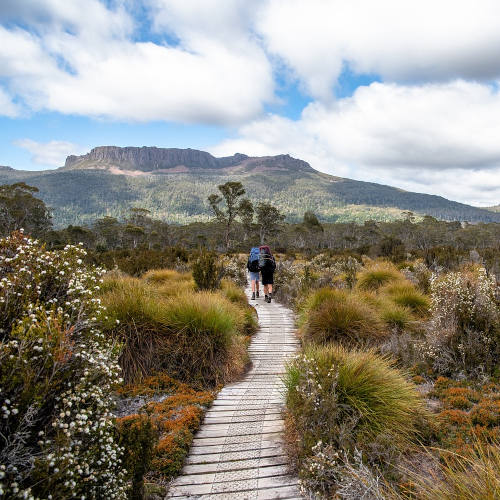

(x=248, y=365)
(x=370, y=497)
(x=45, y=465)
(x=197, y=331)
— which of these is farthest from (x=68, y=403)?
(x=248, y=365)

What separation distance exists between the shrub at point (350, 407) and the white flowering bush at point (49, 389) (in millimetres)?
1961

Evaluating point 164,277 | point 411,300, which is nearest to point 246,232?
point 164,277

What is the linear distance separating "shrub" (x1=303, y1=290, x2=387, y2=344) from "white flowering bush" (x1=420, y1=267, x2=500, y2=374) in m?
1.03

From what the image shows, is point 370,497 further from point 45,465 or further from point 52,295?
point 52,295

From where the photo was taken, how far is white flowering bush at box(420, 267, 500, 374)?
232 inches

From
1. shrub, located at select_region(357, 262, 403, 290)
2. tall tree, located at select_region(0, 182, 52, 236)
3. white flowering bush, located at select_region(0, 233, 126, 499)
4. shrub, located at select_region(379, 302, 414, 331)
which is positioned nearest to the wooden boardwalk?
white flowering bush, located at select_region(0, 233, 126, 499)

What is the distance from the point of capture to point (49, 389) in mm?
2186

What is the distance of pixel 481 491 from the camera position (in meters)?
2.28

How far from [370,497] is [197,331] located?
371 centimetres

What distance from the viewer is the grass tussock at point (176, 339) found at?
5.48m

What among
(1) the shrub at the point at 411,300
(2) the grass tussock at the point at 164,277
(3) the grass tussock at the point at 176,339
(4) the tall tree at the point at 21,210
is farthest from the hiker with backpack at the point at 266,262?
(4) the tall tree at the point at 21,210

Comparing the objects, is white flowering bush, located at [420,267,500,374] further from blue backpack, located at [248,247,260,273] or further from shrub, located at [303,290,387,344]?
blue backpack, located at [248,247,260,273]

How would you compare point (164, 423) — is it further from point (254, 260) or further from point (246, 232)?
point (246, 232)

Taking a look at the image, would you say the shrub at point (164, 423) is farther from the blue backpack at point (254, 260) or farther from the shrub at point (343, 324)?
the blue backpack at point (254, 260)
